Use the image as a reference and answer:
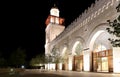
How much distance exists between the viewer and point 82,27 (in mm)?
38219

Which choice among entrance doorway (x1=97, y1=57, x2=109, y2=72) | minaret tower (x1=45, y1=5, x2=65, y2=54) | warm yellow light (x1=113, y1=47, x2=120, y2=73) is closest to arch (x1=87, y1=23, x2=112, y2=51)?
entrance doorway (x1=97, y1=57, x2=109, y2=72)

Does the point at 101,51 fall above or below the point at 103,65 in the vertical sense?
above

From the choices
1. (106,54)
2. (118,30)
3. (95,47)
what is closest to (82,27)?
(95,47)

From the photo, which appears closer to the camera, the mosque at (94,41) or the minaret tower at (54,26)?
the mosque at (94,41)

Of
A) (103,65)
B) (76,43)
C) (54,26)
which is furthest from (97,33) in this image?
(54,26)

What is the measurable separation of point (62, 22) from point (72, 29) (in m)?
27.5

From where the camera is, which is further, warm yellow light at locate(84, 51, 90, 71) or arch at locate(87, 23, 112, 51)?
warm yellow light at locate(84, 51, 90, 71)

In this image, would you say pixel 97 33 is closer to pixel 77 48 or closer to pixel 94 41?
pixel 94 41

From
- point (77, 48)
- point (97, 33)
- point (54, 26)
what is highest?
point (54, 26)

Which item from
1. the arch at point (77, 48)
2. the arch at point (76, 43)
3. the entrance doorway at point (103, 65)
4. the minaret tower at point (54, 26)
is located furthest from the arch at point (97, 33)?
the minaret tower at point (54, 26)

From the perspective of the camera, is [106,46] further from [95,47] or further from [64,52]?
[64,52]

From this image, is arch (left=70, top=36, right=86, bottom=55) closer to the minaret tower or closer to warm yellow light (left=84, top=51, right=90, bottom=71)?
warm yellow light (left=84, top=51, right=90, bottom=71)

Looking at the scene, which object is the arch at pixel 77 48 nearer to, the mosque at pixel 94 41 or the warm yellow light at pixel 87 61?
the mosque at pixel 94 41

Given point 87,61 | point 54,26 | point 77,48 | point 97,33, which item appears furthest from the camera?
point 54,26
